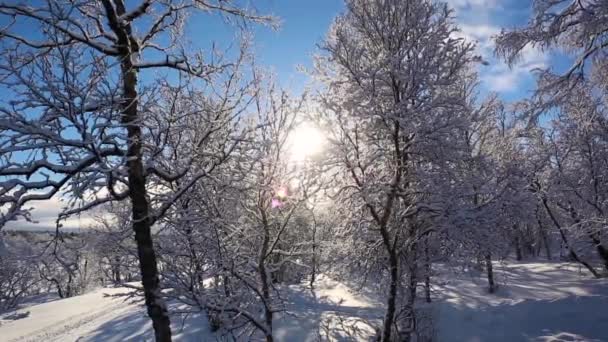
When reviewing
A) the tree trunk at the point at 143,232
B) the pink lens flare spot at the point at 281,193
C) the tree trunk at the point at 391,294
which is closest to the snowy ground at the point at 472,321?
the tree trunk at the point at 391,294

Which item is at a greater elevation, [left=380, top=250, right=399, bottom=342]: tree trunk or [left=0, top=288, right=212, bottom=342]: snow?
[left=380, top=250, right=399, bottom=342]: tree trunk

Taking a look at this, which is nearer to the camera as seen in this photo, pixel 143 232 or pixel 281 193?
pixel 143 232

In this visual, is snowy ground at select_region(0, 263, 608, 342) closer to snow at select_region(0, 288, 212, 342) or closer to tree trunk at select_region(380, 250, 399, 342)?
snow at select_region(0, 288, 212, 342)

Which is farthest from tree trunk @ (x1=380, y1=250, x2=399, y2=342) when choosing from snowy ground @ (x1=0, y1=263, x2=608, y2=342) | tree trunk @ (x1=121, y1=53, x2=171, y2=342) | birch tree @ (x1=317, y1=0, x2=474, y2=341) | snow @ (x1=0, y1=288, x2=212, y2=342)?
tree trunk @ (x1=121, y1=53, x2=171, y2=342)

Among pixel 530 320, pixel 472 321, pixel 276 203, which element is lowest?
pixel 472 321

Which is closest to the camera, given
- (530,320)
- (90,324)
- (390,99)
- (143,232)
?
(143,232)

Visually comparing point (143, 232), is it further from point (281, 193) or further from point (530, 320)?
point (530, 320)

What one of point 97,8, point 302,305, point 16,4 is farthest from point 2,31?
point 302,305

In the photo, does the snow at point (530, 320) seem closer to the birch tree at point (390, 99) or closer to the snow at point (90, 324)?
the birch tree at point (390, 99)

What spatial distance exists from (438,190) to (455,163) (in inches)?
31.3

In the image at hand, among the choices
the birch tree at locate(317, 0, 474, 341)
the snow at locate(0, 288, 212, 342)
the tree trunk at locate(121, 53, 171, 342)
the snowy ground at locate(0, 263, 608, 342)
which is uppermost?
the birch tree at locate(317, 0, 474, 341)

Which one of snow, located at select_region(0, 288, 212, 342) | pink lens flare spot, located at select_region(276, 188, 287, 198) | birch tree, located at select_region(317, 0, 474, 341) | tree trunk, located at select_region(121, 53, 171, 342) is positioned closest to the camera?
tree trunk, located at select_region(121, 53, 171, 342)

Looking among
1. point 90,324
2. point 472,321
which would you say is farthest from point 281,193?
point 90,324

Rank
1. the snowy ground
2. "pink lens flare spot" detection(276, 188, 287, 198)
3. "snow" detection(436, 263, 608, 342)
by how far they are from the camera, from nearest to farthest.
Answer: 1. "pink lens flare spot" detection(276, 188, 287, 198)
2. "snow" detection(436, 263, 608, 342)
3. the snowy ground
